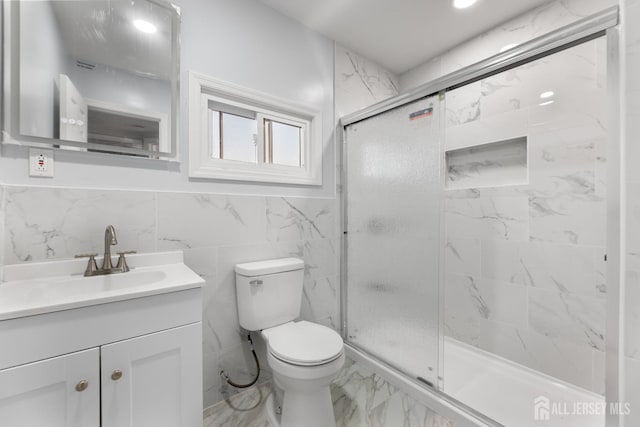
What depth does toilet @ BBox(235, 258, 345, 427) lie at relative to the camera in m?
1.21

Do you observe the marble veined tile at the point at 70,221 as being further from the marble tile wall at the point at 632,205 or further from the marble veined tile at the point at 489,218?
the marble veined tile at the point at 489,218

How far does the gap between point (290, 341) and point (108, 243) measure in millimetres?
921

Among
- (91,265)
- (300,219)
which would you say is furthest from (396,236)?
(91,265)

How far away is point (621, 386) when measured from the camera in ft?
2.88

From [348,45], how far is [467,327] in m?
2.30

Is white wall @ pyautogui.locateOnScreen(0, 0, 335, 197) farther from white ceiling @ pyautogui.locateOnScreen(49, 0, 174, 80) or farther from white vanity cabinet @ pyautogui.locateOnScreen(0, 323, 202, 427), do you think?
white vanity cabinet @ pyautogui.locateOnScreen(0, 323, 202, 427)

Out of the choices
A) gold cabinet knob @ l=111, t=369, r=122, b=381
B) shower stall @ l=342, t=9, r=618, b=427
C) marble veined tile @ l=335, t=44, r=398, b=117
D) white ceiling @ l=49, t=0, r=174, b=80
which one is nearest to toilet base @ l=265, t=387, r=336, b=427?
shower stall @ l=342, t=9, r=618, b=427

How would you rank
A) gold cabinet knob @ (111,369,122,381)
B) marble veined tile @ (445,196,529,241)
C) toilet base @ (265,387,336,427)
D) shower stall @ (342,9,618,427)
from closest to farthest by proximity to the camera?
gold cabinet knob @ (111,369,122,381), toilet base @ (265,387,336,427), shower stall @ (342,9,618,427), marble veined tile @ (445,196,529,241)

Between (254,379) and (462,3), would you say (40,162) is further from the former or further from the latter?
(462,3)

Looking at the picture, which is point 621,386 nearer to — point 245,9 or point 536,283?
point 536,283

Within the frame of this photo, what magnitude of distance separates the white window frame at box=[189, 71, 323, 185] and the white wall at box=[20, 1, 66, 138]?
0.52 metres

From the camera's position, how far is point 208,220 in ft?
4.87

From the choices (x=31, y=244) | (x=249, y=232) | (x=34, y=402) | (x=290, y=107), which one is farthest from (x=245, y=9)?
(x=34, y=402)

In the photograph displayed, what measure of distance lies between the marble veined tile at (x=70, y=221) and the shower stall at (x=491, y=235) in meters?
1.31
